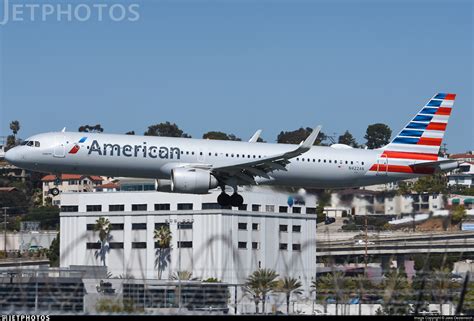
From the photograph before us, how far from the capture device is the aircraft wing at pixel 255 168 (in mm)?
52188

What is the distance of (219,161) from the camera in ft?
181

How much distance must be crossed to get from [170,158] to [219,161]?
265cm

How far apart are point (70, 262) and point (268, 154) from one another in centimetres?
1073

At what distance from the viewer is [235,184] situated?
182 feet

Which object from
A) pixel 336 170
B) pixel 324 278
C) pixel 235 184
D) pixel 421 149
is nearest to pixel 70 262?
pixel 235 184

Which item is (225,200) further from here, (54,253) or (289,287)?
(289,287)

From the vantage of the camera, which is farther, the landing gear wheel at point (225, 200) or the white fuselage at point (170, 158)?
the landing gear wheel at point (225, 200)

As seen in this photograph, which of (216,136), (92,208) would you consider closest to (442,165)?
(92,208)

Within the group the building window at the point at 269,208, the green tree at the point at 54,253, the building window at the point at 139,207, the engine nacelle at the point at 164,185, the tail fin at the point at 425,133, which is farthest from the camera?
the building window at the point at 139,207

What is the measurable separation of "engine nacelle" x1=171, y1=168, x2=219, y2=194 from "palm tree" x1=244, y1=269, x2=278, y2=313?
2133cm

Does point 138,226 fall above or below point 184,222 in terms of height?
above

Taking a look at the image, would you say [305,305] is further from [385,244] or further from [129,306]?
[385,244]

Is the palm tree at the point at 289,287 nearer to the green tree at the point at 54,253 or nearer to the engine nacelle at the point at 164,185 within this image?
the engine nacelle at the point at 164,185

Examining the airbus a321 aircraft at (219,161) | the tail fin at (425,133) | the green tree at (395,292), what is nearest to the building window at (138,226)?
the airbus a321 aircraft at (219,161)
